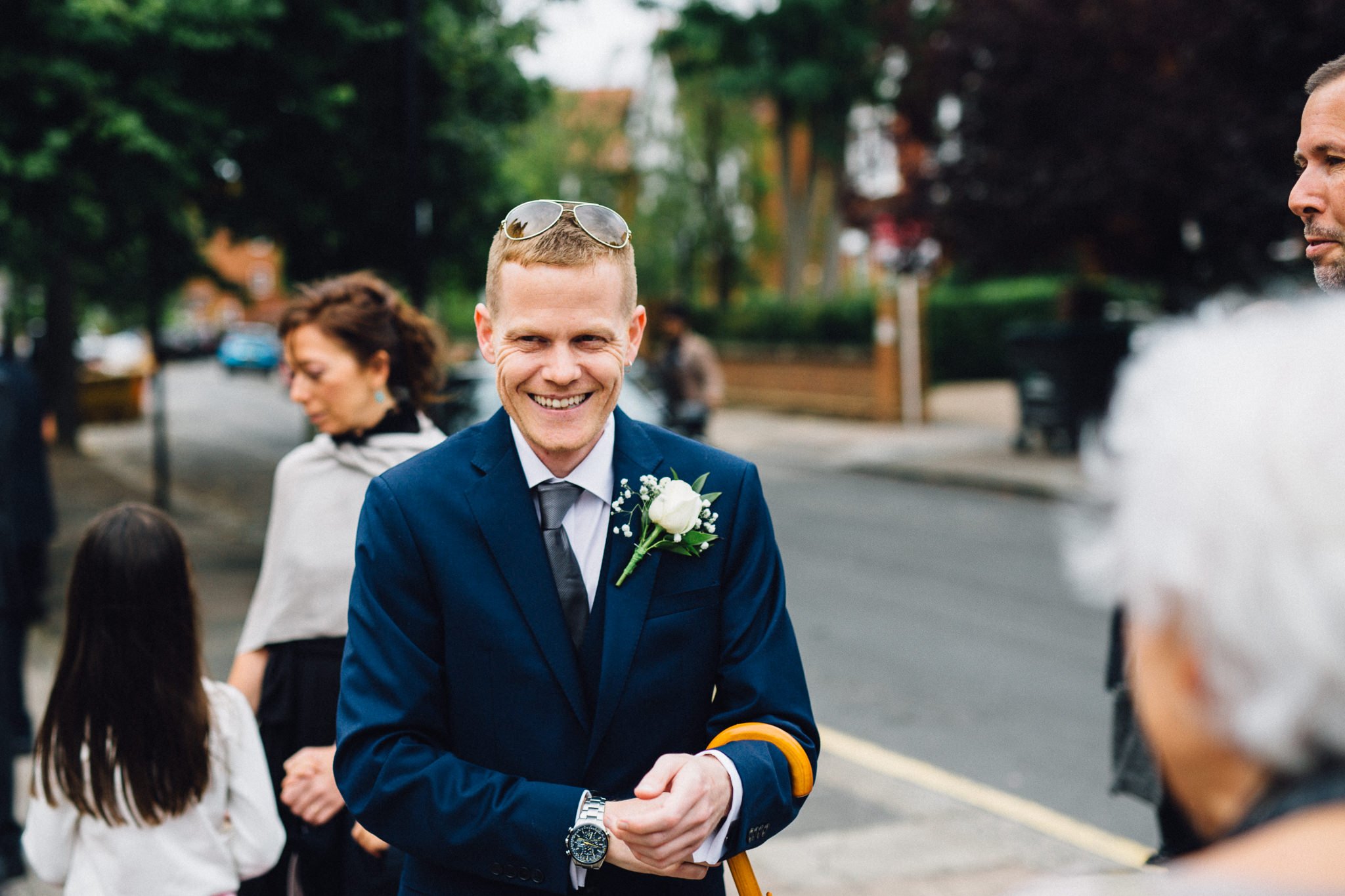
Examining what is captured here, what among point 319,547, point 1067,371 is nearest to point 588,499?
point 319,547

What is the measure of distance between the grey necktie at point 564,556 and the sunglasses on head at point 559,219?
0.39 metres

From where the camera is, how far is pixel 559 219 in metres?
1.96

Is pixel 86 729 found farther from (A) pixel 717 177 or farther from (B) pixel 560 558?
(A) pixel 717 177

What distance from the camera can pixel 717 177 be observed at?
3000 centimetres

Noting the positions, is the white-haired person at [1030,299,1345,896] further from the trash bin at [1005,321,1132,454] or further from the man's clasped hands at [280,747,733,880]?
the trash bin at [1005,321,1132,454]

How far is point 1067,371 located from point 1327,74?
14.3 m

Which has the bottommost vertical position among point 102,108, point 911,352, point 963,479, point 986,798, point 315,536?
point 986,798

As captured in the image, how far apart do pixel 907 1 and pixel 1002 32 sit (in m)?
4.24

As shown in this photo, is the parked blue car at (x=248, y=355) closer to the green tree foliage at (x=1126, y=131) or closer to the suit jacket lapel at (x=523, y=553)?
the green tree foliage at (x=1126, y=131)

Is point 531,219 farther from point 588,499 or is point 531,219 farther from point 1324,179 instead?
point 1324,179

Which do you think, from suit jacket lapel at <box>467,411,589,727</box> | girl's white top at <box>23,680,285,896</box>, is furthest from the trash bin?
suit jacket lapel at <box>467,411,589,727</box>

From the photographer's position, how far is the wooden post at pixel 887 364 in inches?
843

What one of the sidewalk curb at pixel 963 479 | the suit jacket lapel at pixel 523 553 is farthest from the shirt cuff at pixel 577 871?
the sidewalk curb at pixel 963 479

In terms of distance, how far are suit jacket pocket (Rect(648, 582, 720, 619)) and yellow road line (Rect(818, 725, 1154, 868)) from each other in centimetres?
281
